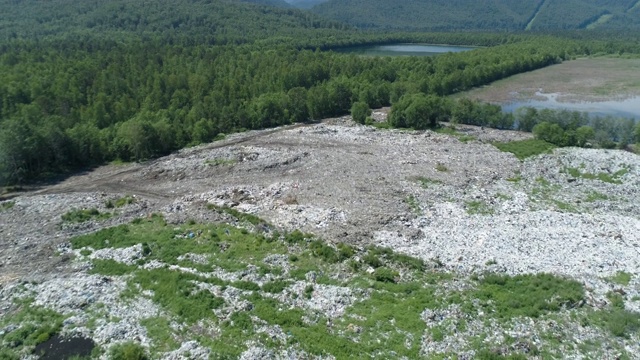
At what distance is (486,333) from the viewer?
80.7 ft

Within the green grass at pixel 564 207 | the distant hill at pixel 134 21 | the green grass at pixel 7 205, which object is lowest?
the green grass at pixel 564 207

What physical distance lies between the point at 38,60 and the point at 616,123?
102152mm

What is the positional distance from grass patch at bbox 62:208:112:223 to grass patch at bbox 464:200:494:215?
32334 mm

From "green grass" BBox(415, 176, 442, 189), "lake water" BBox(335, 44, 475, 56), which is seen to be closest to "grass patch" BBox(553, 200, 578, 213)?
"green grass" BBox(415, 176, 442, 189)

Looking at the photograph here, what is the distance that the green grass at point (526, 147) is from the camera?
5578cm

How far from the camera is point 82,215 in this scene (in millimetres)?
40094

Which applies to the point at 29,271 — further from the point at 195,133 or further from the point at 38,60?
the point at 38,60

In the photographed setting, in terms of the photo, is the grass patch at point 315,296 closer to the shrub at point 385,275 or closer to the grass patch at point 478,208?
the shrub at point 385,275

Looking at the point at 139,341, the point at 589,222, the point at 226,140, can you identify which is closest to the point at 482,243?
the point at 589,222

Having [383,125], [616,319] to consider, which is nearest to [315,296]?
[616,319]

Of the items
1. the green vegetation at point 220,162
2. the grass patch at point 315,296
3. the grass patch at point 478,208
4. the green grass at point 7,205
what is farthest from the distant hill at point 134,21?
the grass patch at point 315,296

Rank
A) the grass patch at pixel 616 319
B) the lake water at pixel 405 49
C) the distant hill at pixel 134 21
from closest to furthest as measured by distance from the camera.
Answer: the grass patch at pixel 616 319 < the distant hill at pixel 134 21 < the lake water at pixel 405 49

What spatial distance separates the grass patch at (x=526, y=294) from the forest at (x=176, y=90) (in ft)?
140

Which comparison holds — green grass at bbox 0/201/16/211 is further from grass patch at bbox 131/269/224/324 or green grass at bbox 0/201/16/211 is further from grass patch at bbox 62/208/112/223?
grass patch at bbox 131/269/224/324
